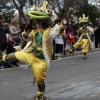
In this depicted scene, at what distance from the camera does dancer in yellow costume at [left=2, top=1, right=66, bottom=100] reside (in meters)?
6.33

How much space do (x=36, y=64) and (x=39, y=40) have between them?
473 millimetres

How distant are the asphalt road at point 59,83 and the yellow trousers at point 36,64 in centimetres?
70

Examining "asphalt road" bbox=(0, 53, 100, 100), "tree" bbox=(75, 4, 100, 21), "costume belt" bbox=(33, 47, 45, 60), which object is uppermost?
"tree" bbox=(75, 4, 100, 21)

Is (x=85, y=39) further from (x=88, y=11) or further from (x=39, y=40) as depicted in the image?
(x=88, y=11)

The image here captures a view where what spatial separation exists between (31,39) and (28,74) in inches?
132

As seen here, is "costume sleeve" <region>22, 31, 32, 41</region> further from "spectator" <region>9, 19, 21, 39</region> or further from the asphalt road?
"spectator" <region>9, 19, 21, 39</region>

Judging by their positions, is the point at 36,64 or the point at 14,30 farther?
the point at 14,30

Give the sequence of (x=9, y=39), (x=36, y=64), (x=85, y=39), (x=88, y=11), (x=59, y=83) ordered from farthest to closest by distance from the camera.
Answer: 1. (x=88, y=11)
2. (x=85, y=39)
3. (x=9, y=39)
4. (x=59, y=83)
5. (x=36, y=64)

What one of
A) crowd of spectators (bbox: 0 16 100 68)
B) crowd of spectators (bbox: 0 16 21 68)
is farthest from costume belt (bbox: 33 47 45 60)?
crowd of spectators (bbox: 0 16 21 68)

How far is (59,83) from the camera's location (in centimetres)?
834

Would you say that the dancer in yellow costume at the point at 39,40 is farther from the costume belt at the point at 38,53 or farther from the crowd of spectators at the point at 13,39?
the crowd of spectators at the point at 13,39

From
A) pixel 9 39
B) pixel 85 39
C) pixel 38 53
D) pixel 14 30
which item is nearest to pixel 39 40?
pixel 38 53

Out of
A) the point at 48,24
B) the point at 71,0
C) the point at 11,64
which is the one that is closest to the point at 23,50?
the point at 48,24

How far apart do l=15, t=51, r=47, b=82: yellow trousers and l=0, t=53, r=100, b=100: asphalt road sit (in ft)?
2.29
